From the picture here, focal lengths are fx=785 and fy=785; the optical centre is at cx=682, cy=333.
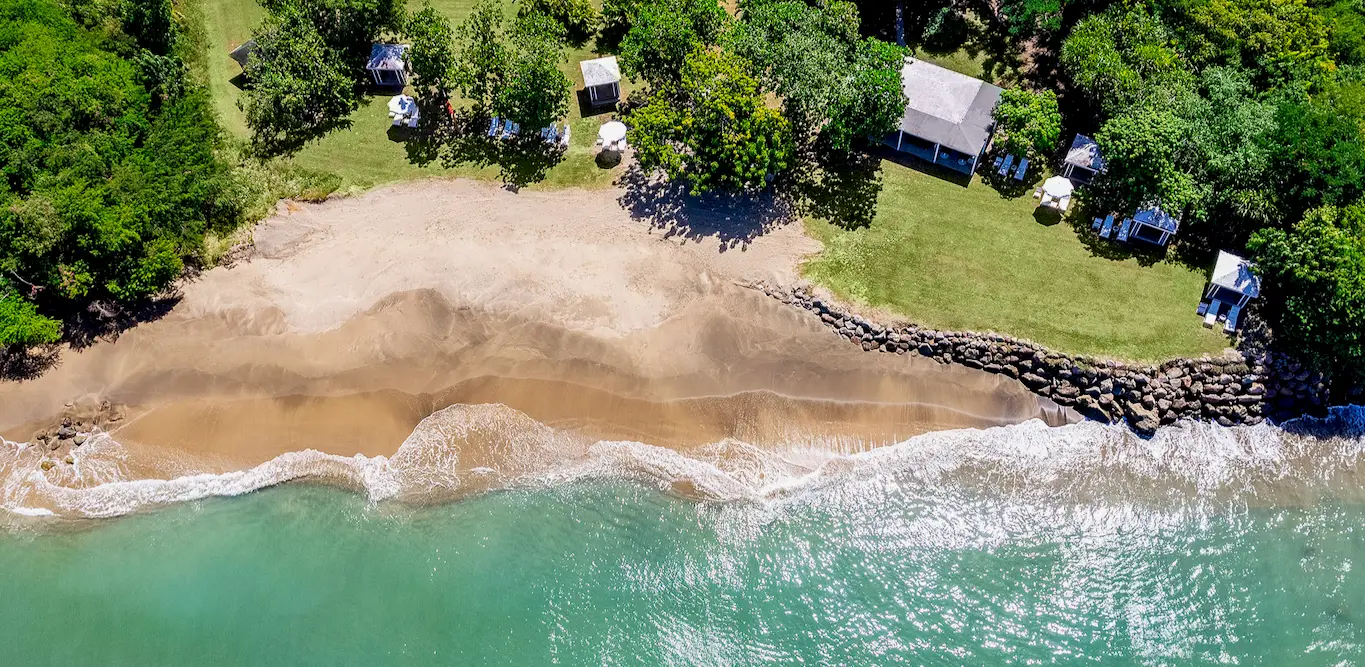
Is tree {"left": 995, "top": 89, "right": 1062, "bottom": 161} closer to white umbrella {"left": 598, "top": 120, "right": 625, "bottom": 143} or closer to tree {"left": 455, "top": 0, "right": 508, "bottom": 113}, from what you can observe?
white umbrella {"left": 598, "top": 120, "right": 625, "bottom": 143}

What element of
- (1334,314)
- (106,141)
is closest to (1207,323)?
(1334,314)

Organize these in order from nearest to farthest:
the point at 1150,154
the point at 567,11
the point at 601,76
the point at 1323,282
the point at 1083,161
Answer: the point at 1323,282, the point at 1150,154, the point at 1083,161, the point at 601,76, the point at 567,11

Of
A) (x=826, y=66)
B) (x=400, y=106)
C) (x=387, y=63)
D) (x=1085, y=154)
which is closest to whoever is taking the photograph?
(x=826, y=66)

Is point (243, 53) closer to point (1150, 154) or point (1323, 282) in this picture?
point (1150, 154)

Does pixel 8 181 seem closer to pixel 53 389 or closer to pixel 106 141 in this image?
pixel 106 141

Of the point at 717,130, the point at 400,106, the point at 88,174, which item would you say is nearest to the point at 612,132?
the point at 717,130

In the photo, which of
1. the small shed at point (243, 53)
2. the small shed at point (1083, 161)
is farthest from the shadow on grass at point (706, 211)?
the small shed at point (243, 53)
